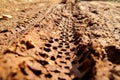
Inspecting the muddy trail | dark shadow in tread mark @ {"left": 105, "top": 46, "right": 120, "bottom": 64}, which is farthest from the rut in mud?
dark shadow in tread mark @ {"left": 105, "top": 46, "right": 120, "bottom": 64}

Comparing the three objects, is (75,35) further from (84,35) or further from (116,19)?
(116,19)

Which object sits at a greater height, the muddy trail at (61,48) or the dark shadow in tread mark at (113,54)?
the muddy trail at (61,48)

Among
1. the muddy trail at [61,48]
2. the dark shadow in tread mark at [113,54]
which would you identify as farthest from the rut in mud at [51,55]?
the dark shadow in tread mark at [113,54]

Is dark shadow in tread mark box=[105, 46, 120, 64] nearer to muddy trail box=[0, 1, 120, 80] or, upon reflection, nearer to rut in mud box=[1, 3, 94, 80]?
muddy trail box=[0, 1, 120, 80]

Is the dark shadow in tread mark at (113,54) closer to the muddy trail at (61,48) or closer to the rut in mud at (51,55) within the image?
the muddy trail at (61,48)

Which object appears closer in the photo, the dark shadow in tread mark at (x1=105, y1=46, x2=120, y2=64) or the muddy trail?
the muddy trail

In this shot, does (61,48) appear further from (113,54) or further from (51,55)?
(113,54)

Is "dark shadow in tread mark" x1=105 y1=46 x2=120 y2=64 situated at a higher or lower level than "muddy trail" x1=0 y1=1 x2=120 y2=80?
lower

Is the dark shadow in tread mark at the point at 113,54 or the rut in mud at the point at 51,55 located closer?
the rut in mud at the point at 51,55

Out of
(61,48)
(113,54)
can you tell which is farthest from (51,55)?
(113,54)
